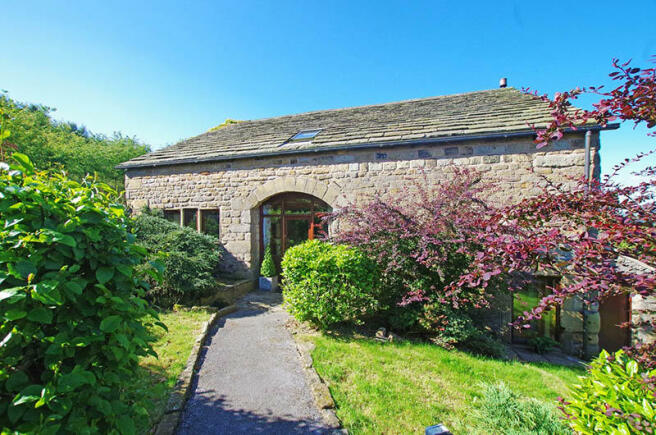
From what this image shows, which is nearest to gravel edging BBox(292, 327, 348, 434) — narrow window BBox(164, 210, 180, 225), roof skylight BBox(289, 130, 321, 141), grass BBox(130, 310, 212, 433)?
grass BBox(130, 310, 212, 433)

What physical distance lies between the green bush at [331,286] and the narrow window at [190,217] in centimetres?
529

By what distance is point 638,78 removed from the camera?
5.54 ft

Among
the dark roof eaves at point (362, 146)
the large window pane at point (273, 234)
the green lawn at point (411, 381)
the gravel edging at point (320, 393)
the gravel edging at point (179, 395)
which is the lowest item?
the green lawn at point (411, 381)

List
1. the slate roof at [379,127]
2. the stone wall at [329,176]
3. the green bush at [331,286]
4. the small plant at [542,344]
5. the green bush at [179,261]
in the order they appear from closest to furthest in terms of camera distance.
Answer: the green bush at [331,286]
the small plant at [542,344]
the stone wall at [329,176]
the green bush at [179,261]
the slate roof at [379,127]

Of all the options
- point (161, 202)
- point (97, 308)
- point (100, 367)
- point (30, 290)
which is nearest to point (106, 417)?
point (100, 367)

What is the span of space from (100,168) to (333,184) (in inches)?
819

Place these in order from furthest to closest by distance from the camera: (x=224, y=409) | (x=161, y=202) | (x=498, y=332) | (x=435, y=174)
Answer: (x=161, y=202), (x=435, y=174), (x=498, y=332), (x=224, y=409)

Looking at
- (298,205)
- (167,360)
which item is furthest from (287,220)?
(167,360)

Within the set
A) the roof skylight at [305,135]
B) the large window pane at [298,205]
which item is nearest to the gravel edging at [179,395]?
the large window pane at [298,205]

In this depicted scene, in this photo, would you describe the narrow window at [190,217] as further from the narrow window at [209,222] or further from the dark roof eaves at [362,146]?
the dark roof eaves at [362,146]

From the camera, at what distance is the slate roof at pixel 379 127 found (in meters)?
6.77

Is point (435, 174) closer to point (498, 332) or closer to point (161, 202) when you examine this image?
point (498, 332)

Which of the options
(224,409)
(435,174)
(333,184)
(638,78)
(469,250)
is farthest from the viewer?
(333,184)

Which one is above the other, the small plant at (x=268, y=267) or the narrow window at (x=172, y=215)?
the narrow window at (x=172, y=215)
